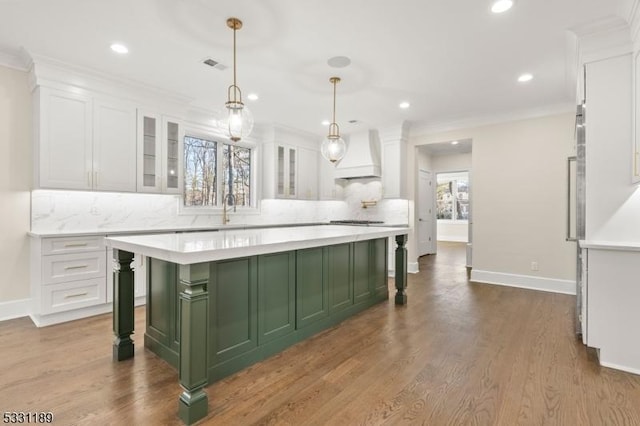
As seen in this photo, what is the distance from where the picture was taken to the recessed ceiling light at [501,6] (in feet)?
7.90

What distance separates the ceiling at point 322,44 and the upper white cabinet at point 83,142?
17.1 inches

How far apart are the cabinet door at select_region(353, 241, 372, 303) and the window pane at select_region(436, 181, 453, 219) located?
28.0ft

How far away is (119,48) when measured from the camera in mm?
3135

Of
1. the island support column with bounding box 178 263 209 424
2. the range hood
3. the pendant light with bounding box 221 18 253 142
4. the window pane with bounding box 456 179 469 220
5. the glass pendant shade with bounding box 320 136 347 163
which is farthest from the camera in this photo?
the window pane with bounding box 456 179 469 220

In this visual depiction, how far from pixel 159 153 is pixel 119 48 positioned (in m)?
1.41

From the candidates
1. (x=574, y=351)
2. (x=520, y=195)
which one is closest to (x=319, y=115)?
(x=520, y=195)

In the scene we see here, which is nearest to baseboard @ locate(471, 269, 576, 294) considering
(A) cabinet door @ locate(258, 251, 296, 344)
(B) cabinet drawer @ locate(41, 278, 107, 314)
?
(A) cabinet door @ locate(258, 251, 296, 344)

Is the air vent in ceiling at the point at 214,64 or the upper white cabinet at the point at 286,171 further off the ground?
the air vent in ceiling at the point at 214,64

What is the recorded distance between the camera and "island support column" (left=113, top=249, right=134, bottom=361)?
2.44 metres

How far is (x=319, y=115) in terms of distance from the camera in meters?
5.38

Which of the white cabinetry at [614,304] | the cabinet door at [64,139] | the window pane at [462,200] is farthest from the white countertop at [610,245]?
the window pane at [462,200]

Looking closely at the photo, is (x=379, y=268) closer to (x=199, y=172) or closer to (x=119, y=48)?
(x=199, y=172)

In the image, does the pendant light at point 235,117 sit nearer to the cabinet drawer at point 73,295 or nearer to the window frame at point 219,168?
the window frame at point 219,168

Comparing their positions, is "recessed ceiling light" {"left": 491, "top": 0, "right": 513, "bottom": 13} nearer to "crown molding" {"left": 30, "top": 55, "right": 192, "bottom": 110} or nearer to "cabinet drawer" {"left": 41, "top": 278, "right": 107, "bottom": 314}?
"crown molding" {"left": 30, "top": 55, "right": 192, "bottom": 110}
